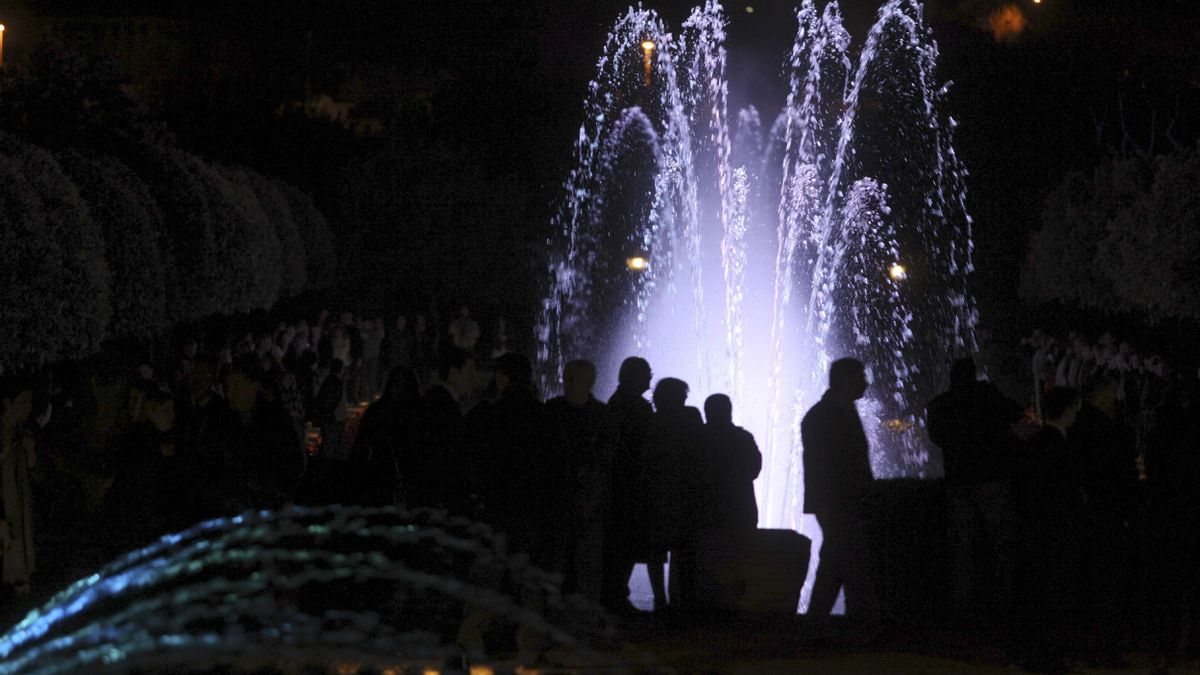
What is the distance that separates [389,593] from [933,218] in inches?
1493

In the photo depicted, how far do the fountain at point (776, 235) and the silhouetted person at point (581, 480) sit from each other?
4745mm

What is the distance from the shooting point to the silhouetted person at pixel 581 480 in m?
8.18

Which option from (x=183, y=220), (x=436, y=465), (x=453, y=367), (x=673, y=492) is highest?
(x=183, y=220)

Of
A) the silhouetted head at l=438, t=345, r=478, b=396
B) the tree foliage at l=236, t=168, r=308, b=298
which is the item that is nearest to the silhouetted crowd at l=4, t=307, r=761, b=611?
the silhouetted head at l=438, t=345, r=478, b=396

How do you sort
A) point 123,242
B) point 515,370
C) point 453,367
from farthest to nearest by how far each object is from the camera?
point 123,242
point 453,367
point 515,370

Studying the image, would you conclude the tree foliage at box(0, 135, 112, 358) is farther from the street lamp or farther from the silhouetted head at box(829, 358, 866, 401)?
the street lamp

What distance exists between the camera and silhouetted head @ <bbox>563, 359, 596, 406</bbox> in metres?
8.32

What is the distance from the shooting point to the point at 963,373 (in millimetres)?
8297

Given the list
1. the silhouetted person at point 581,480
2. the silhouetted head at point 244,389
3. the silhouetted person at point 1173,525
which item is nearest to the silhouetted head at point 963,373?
the silhouetted person at point 1173,525

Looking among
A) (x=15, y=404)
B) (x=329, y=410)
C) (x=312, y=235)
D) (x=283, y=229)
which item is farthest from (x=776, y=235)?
(x=15, y=404)

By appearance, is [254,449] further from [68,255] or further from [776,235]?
[776,235]

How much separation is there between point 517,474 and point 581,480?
43 cm

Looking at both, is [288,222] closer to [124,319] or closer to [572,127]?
[124,319]

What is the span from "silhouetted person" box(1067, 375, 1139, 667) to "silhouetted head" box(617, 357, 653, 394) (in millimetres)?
2429
